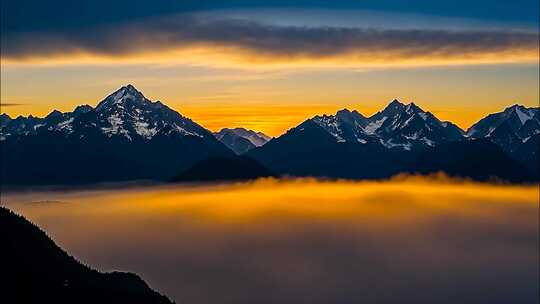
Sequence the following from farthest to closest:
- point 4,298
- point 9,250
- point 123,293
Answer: point 9,250 < point 123,293 < point 4,298

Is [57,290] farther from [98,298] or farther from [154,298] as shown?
[154,298]

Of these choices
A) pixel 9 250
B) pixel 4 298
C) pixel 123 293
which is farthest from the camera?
pixel 9 250

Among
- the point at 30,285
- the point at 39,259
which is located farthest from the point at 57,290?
the point at 39,259

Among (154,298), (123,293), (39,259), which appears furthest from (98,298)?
(39,259)

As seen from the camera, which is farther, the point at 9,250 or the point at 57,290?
the point at 9,250

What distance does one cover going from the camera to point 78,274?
19500 centimetres

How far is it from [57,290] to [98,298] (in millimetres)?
12152

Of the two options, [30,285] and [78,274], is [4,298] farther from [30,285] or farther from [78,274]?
[78,274]

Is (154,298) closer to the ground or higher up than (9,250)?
closer to the ground

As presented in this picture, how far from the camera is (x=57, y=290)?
176 metres

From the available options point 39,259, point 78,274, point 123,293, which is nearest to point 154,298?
point 123,293

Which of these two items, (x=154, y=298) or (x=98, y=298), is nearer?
(x=98, y=298)

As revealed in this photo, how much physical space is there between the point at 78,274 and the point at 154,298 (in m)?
25.1

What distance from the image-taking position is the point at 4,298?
16938cm
